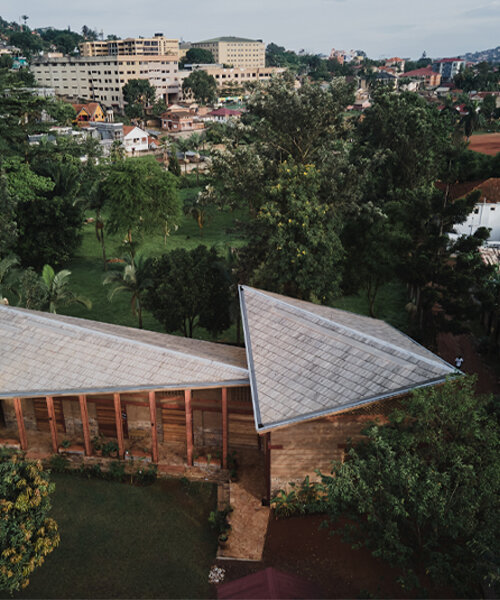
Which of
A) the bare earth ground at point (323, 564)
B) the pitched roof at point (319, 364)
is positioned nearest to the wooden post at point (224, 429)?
the pitched roof at point (319, 364)

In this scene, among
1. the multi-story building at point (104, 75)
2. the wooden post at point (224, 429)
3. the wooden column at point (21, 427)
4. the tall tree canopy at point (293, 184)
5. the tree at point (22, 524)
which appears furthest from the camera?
the multi-story building at point (104, 75)

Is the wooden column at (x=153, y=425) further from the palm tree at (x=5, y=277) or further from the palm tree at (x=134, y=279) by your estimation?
the palm tree at (x=5, y=277)

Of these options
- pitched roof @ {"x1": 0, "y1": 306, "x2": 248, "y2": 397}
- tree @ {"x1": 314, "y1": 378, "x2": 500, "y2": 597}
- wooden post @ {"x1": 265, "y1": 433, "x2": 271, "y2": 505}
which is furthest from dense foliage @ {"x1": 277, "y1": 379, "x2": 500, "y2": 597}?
pitched roof @ {"x1": 0, "y1": 306, "x2": 248, "y2": 397}

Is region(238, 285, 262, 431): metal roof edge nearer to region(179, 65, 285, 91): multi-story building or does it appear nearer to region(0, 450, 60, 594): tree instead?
region(0, 450, 60, 594): tree

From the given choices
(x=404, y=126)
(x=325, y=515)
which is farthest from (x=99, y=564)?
(x=404, y=126)

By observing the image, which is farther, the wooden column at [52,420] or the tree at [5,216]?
the tree at [5,216]
